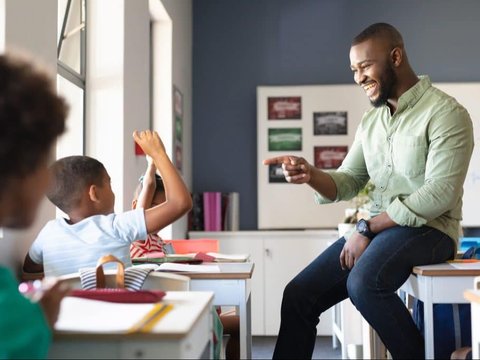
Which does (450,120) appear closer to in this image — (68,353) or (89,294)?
(89,294)

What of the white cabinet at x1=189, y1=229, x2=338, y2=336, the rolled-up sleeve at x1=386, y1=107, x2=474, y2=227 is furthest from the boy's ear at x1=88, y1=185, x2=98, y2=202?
the white cabinet at x1=189, y1=229, x2=338, y2=336

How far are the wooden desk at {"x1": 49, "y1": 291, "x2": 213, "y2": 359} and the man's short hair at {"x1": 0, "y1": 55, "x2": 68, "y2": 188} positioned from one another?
0.28m

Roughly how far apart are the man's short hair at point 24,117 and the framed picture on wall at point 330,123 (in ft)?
14.7

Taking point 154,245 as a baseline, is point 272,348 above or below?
below

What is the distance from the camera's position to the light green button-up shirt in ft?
7.23

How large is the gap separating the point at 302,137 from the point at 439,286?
3417 mm

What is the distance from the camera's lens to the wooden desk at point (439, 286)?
6.85 feet

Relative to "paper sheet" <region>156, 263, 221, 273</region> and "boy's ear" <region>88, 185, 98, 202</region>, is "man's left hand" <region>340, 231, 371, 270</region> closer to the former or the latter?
"paper sheet" <region>156, 263, 221, 273</region>

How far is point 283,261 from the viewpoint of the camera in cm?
505

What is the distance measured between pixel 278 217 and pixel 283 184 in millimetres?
269

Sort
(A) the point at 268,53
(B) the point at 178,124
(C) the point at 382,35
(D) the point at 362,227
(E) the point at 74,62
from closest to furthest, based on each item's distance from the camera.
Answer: (D) the point at 362,227 → (C) the point at 382,35 → (E) the point at 74,62 → (B) the point at 178,124 → (A) the point at 268,53

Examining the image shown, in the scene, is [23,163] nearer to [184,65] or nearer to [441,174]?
[441,174]

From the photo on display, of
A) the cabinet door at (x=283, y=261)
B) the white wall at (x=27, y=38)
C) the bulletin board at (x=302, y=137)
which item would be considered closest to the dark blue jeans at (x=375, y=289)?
the white wall at (x=27, y=38)


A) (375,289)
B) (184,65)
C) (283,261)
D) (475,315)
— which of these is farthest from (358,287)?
(184,65)
